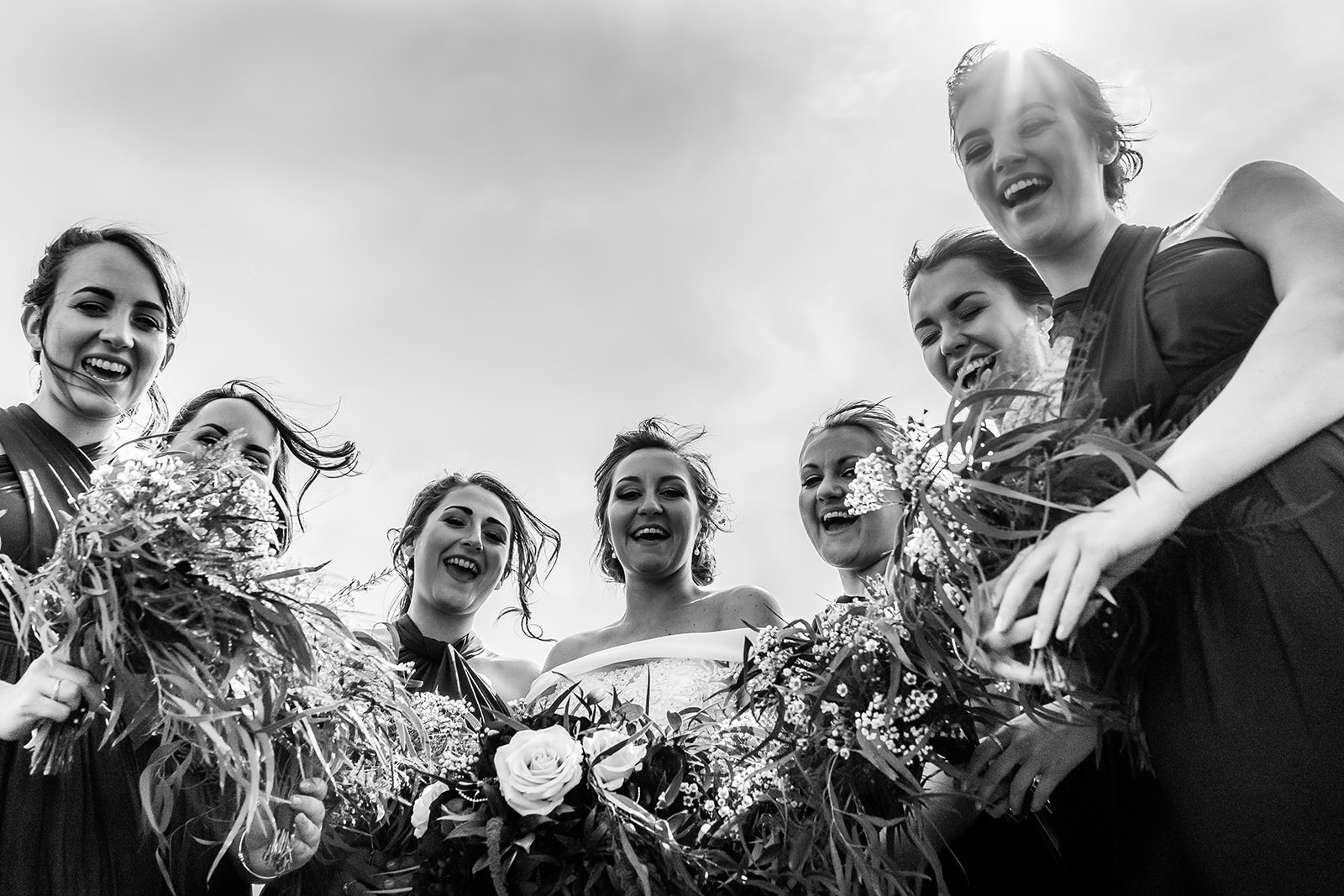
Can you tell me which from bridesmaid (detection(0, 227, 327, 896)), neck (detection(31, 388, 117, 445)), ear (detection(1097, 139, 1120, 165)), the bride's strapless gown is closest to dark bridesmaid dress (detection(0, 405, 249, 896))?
bridesmaid (detection(0, 227, 327, 896))

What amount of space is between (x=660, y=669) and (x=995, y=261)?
2762 millimetres

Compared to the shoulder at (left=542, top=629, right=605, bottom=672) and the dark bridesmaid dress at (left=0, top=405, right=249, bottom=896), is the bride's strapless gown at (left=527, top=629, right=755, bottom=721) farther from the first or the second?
the dark bridesmaid dress at (left=0, top=405, right=249, bottom=896)

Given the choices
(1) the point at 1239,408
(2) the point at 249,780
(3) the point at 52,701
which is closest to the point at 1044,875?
(1) the point at 1239,408

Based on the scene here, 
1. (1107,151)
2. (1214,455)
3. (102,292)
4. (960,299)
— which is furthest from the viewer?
(960,299)

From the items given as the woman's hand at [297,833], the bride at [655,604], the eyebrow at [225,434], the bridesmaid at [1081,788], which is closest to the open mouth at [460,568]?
the bride at [655,604]

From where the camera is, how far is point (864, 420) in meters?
5.66

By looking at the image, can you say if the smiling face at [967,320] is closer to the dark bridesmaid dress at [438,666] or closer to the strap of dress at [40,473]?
the dark bridesmaid dress at [438,666]

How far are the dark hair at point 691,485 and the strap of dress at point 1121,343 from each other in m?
3.84

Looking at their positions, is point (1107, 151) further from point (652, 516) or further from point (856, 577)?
point (652, 516)

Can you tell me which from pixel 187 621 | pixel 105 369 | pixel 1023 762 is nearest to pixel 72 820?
pixel 187 621

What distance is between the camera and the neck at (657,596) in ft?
21.2

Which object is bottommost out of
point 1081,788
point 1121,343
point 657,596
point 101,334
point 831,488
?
point 1081,788

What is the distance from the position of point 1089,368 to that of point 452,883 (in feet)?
7.65

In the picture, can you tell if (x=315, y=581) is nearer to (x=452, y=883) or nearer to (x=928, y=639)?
(x=452, y=883)
